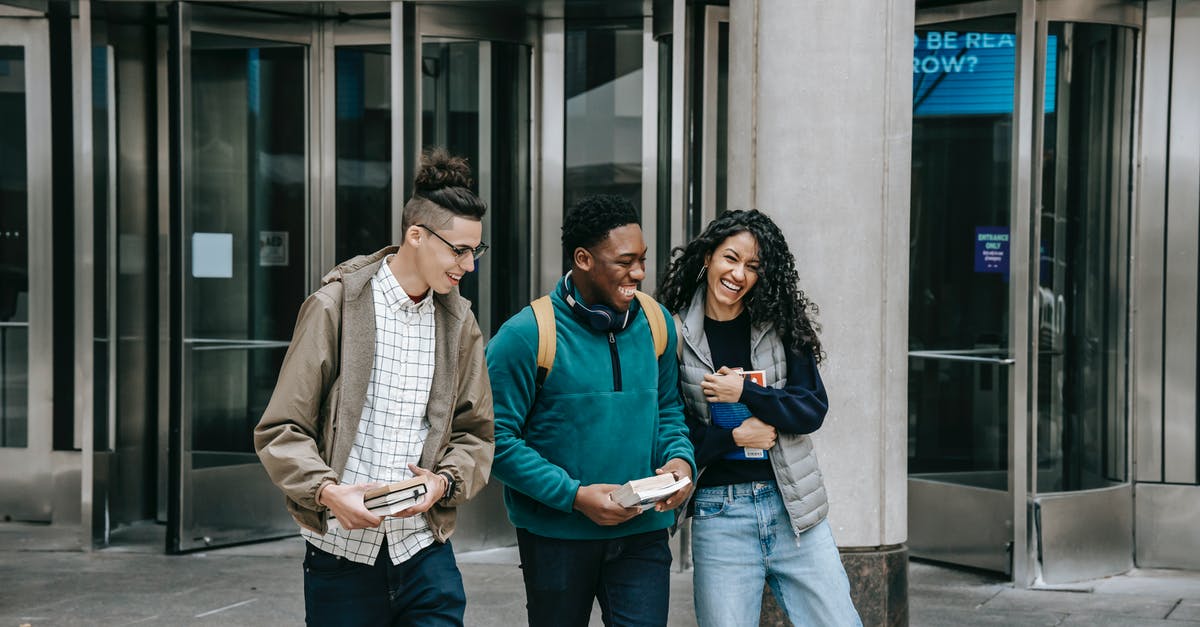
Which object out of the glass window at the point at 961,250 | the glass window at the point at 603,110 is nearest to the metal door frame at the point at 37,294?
the glass window at the point at 603,110

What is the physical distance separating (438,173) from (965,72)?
4922mm

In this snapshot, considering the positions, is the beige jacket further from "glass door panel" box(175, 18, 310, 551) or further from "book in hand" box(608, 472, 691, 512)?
"glass door panel" box(175, 18, 310, 551)

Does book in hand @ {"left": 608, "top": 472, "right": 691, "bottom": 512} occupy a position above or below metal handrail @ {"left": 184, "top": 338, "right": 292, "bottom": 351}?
below

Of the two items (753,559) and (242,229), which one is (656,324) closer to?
(753,559)

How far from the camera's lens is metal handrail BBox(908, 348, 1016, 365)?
7656 mm

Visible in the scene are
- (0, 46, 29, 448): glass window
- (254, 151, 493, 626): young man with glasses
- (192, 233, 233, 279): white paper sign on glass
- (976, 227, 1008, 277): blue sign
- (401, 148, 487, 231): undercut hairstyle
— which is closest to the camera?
(254, 151, 493, 626): young man with glasses

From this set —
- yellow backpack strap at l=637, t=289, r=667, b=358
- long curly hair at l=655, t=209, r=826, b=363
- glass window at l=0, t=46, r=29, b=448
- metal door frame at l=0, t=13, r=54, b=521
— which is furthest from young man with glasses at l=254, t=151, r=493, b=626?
glass window at l=0, t=46, r=29, b=448

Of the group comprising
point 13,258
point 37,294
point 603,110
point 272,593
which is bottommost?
point 272,593

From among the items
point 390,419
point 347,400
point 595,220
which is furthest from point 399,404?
point 595,220

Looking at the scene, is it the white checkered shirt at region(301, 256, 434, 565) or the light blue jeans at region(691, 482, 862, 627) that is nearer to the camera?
the white checkered shirt at region(301, 256, 434, 565)

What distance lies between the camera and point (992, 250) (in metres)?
7.68

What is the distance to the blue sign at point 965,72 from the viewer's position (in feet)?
24.7

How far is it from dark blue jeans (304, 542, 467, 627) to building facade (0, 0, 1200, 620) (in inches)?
134

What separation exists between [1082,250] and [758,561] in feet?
13.6
